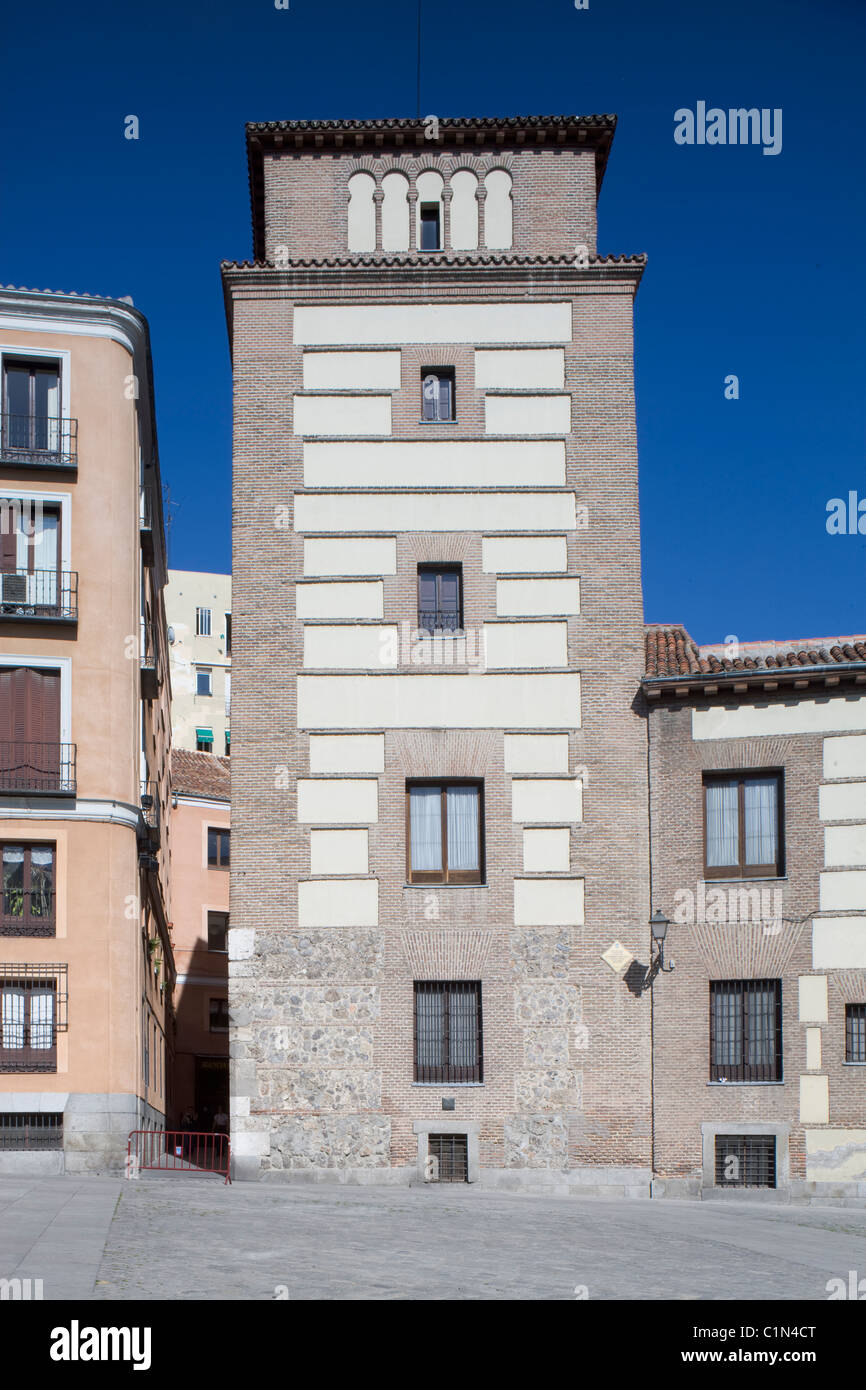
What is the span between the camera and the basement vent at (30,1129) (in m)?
27.6

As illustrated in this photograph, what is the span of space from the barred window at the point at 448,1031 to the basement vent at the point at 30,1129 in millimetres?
6500

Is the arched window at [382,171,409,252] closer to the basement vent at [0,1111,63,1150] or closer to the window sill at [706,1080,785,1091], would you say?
the window sill at [706,1080,785,1091]

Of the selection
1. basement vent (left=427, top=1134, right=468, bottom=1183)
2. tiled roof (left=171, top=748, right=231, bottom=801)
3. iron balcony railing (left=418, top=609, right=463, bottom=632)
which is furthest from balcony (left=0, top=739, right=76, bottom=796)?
tiled roof (left=171, top=748, right=231, bottom=801)

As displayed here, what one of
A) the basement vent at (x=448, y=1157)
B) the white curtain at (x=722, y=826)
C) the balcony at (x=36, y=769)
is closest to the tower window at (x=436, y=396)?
the white curtain at (x=722, y=826)

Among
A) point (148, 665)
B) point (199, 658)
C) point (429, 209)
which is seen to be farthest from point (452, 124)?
point (199, 658)

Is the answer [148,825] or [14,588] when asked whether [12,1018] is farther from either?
[14,588]

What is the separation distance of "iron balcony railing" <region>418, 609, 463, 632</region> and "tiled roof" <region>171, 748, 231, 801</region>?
31.5 meters

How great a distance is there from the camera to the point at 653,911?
27.2m

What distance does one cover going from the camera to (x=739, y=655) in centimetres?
3081

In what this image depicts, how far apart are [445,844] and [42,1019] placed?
7.81 m

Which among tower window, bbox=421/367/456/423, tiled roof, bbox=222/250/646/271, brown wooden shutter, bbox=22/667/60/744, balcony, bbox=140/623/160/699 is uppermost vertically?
tiled roof, bbox=222/250/646/271

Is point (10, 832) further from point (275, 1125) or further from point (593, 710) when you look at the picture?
point (593, 710)

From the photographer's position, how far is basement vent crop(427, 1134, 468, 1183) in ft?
86.3
